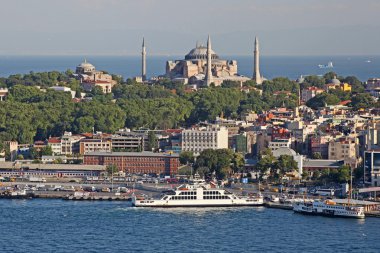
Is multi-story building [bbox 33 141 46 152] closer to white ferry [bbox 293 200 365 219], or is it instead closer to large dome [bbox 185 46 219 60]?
white ferry [bbox 293 200 365 219]

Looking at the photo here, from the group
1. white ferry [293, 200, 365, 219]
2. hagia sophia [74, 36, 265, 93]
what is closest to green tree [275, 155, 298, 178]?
white ferry [293, 200, 365, 219]

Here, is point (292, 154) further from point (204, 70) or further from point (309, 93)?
point (204, 70)

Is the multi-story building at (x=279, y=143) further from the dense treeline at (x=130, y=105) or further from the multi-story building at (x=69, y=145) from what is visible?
the dense treeline at (x=130, y=105)

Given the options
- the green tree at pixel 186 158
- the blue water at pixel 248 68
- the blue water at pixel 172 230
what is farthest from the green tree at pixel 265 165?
the blue water at pixel 248 68

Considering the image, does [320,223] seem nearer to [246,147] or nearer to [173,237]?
[173,237]

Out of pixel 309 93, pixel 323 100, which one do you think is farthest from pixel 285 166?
pixel 309 93
